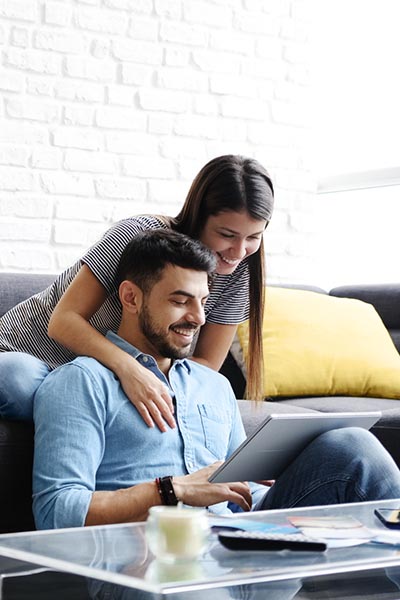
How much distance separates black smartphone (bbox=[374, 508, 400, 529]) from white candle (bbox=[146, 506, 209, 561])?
398mm

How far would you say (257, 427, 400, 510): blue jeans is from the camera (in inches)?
72.6

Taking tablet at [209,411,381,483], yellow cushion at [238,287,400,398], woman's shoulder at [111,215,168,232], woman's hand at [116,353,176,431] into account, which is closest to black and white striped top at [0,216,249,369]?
woman's shoulder at [111,215,168,232]

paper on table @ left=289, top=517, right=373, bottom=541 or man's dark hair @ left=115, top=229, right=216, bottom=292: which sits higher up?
man's dark hair @ left=115, top=229, right=216, bottom=292

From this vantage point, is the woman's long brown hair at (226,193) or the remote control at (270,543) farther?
the woman's long brown hair at (226,193)

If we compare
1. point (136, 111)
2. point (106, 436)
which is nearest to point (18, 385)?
point (106, 436)

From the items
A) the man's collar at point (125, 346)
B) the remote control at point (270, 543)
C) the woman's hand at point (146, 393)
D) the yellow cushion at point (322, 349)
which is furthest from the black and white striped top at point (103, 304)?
the remote control at point (270, 543)

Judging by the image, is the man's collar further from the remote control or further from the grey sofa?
the remote control

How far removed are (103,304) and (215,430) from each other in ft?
1.29

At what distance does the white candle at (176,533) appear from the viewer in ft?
4.19

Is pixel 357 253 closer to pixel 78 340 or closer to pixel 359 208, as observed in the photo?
pixel 359 208

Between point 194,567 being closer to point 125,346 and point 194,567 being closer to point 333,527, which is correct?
point 333,527

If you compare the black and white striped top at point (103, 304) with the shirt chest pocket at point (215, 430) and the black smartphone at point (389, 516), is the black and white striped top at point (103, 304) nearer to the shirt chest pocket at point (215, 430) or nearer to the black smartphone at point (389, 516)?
the shirt chest pocket at point (215, 430)

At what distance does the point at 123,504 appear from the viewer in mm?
1741

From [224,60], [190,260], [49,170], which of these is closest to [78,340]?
[190,260]
